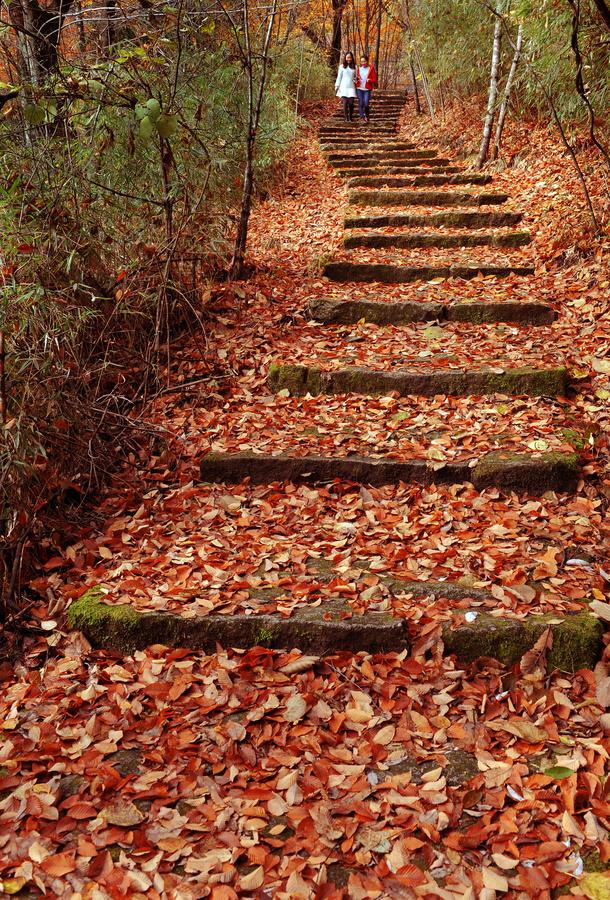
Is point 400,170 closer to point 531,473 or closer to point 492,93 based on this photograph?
point 492,93

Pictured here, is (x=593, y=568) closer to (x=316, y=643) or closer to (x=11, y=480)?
(x=316, y=643)

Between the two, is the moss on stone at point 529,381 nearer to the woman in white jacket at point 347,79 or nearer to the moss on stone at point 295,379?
the moss on stone at point 295,379

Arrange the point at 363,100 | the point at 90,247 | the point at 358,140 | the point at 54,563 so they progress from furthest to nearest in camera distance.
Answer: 1. the point at 363,100
2. the point at 358,140
3. the point at 90,247
4. the point at 54,563

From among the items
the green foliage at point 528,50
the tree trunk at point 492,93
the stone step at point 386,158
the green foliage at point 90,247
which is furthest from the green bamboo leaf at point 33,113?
the stone step at point 386,158

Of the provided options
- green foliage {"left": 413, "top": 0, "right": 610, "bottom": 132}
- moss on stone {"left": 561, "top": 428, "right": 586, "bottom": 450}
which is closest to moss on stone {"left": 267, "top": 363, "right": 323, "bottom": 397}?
moss on stone {"left": 561, "top": 428, "right": 586, "bottom": 450}

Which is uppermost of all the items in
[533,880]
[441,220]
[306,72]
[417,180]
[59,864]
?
[306,72]

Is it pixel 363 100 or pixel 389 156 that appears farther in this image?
pixel 363 100

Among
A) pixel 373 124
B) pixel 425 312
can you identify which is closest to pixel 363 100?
pixel 373 124

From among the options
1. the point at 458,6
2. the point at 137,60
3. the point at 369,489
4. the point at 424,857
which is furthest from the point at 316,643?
the point at 458,6

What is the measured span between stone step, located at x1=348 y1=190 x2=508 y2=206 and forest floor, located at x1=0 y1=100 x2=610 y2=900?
3.70m

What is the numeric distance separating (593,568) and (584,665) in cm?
50

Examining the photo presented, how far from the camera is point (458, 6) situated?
388 inches

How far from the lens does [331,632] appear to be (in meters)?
2.60

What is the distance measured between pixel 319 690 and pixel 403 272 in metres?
4.30
